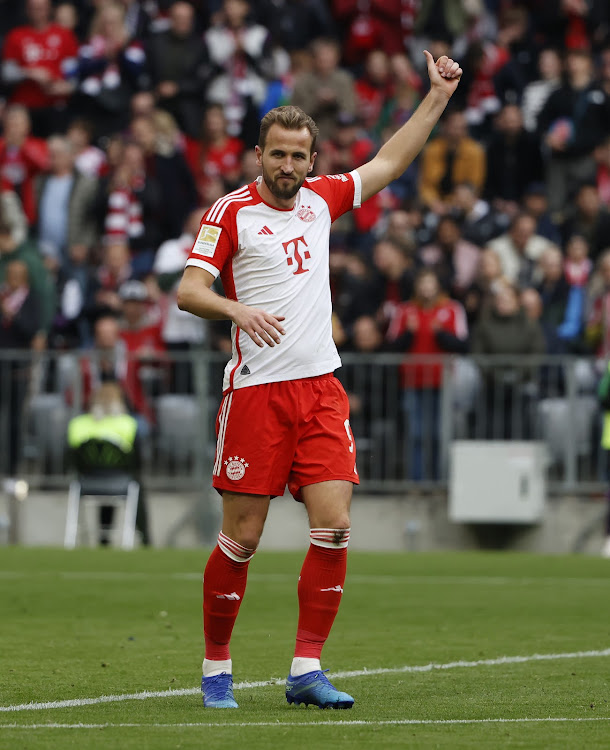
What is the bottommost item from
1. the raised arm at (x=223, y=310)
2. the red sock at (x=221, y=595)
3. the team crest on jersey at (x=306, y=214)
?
the red sock at (x=221, y=595)

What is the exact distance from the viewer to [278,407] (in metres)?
6.98

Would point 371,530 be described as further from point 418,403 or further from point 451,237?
point 451,237

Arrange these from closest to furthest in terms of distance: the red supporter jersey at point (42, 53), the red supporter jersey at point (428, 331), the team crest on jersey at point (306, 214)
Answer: the team crest on jersey at point (306, 214) < the red supporter jersey at point (428, 331) < the red supporter jersey at point (42, 53)

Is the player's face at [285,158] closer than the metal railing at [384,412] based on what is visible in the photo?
Yes

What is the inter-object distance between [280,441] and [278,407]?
0.14 metres

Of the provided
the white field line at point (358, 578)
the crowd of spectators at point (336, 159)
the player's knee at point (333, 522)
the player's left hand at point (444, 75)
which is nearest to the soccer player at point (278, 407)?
the player's knee at point (333, 522)

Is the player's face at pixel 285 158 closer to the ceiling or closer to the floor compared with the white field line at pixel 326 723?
closer to the ceiling

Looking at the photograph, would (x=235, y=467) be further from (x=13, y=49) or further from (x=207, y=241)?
(x=13, y=49)

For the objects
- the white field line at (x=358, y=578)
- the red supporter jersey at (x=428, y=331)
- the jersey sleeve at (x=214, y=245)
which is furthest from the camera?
the red supporter jersey at (x=428, y=331)

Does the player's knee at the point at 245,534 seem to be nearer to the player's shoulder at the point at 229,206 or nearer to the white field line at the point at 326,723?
the white field line at the point at 326,723

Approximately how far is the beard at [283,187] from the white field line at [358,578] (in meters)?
6.65

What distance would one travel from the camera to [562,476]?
1755cm

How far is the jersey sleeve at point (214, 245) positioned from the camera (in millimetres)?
6875

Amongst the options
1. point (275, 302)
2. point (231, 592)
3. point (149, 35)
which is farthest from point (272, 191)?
point (149, 35)
